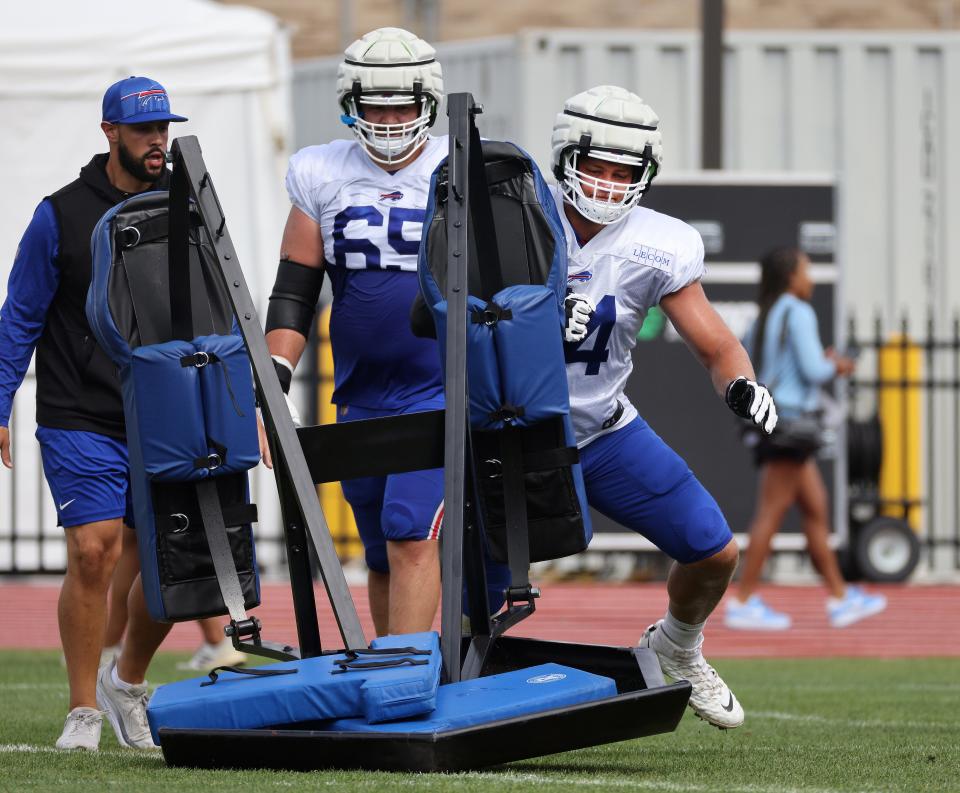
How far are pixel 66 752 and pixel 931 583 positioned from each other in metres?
9.33

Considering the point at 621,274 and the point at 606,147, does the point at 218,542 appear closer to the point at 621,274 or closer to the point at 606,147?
the point at 621,274

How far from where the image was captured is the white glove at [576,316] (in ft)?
17.5

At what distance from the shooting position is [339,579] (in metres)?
4.98

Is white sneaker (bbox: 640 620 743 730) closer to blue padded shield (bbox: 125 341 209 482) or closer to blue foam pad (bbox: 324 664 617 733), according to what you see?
blue foam pad (bbox: 324 664 617 733)

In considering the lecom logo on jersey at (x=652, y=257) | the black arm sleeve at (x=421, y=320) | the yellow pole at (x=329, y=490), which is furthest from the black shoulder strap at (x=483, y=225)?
the yellow pole at (x=329, y=490)

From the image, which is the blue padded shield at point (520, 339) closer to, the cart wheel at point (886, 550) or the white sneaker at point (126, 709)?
the white sneaker at point (126, 709)

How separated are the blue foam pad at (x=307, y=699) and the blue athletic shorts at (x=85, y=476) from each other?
0.97 metres

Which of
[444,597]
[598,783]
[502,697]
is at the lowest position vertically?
[598,783]

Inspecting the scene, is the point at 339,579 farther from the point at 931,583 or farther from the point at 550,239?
the point at 931,583

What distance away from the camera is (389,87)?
5613 millimetres

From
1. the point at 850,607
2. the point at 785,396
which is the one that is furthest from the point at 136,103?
the point at 850,607

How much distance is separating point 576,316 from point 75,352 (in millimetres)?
1495

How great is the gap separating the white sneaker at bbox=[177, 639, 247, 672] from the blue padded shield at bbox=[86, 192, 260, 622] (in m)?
2.97

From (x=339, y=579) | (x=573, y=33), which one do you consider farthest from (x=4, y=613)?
(x=339, y=579)
